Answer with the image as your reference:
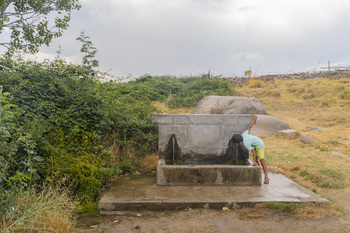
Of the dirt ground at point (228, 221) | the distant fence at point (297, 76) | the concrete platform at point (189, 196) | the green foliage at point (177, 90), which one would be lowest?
the dirt ground at point (228, 221)

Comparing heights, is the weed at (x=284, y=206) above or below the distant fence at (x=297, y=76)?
below

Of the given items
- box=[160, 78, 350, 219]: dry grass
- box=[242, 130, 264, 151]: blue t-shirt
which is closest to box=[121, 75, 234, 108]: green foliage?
box=[160, 78, 350, 219]: dry grass

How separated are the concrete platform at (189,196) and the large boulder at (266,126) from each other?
624cm

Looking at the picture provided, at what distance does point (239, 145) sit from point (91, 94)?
3475 mm

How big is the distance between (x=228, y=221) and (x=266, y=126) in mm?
8506

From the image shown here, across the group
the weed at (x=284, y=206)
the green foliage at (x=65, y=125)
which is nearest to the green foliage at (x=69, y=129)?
the green foliage at (x=65, y=125)

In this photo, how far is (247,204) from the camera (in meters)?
4.82

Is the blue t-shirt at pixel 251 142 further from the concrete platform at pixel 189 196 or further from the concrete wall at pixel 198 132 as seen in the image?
the concrete platform at pixel 189 196

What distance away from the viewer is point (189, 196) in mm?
5027

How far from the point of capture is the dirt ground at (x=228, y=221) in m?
4.16

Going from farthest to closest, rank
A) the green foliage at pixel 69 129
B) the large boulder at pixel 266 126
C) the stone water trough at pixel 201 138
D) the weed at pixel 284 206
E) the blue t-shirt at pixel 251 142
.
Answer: the large boulder at pixel 266 126, the stone water trough at pixel 201 138, the blue t-shirt at pixel 251 142, the green foliage at pixel 69 129, the weed at pixel 284 206

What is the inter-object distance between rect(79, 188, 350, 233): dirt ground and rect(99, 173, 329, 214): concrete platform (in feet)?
0.38

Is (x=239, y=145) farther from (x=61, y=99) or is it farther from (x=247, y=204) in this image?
(x=61, y=99)

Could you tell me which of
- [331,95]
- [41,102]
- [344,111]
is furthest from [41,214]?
[331,95]
